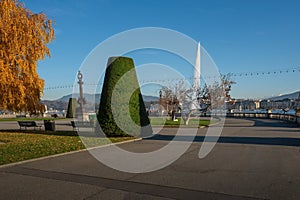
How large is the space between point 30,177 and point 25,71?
9.49 metres

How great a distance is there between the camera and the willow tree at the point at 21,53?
14195 mm

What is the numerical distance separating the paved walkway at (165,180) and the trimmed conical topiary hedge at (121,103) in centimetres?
617

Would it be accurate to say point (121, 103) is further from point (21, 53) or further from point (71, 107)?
point (71, 107)

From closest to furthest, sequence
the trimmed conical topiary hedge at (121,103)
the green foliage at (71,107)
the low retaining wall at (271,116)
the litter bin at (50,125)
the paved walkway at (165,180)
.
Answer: the paved walkway at (165,180) → the trimmed conical topiary hedge at (121,103) → the litter bin at (50,125) → the low retaining wall at (271,116) → the green foliage at (71,107)

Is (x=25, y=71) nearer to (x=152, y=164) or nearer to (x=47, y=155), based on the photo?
(x=47, y=155)

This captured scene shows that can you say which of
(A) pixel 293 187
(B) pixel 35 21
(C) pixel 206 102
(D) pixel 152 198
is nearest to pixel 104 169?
(D) pixel 152 198

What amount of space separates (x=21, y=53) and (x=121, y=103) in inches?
240

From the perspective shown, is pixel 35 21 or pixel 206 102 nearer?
pixel 35 21

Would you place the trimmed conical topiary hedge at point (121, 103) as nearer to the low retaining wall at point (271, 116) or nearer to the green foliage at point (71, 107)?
the low retaining wall at point (271, 116)

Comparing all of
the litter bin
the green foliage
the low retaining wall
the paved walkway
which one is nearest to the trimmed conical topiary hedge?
the paved walkway

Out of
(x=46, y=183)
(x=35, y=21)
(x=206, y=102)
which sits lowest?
(x=46, y=183)

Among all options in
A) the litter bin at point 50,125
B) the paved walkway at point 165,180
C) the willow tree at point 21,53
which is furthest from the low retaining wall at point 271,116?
the willow tree at point 21,53

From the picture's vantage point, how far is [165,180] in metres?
6.62

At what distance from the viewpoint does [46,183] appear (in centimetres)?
647
